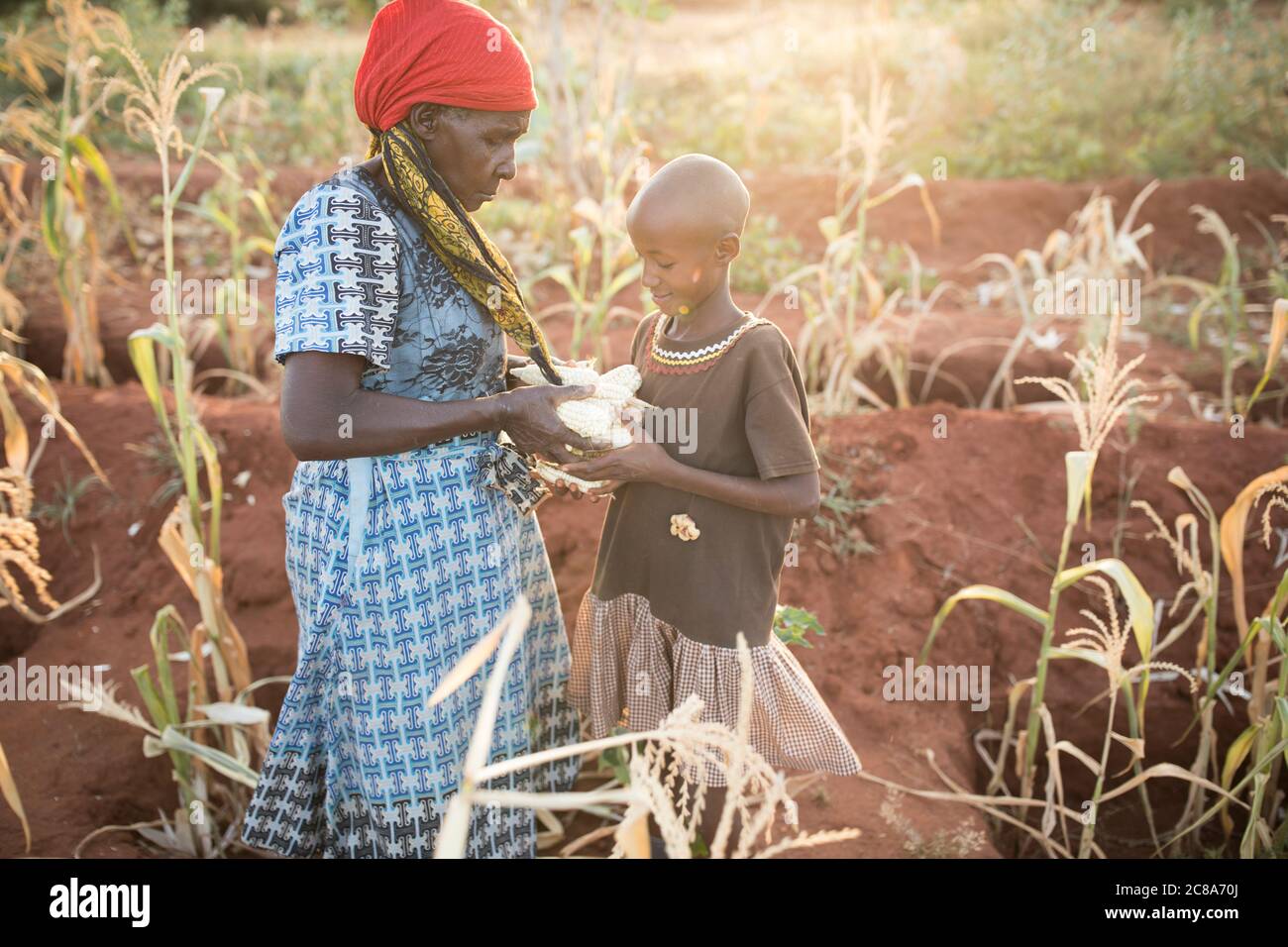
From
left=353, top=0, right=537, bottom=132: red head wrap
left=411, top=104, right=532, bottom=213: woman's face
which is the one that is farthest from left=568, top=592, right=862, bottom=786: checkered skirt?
left=353, top=0, right=537, bottom=132: red head wrap

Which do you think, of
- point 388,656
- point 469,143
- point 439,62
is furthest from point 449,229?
point 388,656

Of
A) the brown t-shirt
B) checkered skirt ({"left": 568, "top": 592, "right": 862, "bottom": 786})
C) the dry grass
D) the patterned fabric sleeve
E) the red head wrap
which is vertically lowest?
checkered skirt ({"left": 568, "top": 592, "right": 862, "bottom": 786})

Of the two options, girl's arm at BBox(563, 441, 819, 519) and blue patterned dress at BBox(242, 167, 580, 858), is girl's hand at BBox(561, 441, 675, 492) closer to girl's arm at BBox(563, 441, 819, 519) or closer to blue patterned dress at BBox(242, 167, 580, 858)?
girl's arm at BBox(563, 441, 819, 519)

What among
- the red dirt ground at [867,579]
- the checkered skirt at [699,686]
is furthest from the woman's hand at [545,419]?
the red dirt ground at [867,579]

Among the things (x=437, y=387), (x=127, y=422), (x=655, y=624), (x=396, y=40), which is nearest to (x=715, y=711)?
(x=655, y=624)

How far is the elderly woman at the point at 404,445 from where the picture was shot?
5.26 feet

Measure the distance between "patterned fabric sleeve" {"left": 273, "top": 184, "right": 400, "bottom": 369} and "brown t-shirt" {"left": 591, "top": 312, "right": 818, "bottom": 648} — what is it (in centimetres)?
54

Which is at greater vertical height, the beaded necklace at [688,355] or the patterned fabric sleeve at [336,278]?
the patterned fabric sleeve at [336,278]

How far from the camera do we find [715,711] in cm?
191

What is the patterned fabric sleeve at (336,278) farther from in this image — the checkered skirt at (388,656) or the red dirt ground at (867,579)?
the red dirt ground at (867,579)

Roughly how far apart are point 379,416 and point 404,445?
0.07 meters

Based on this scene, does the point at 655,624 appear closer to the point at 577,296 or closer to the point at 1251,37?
the point at 577,296

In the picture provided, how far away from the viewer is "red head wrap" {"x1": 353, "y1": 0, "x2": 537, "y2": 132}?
1.62 m

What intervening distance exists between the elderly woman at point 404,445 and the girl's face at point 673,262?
0.24m
